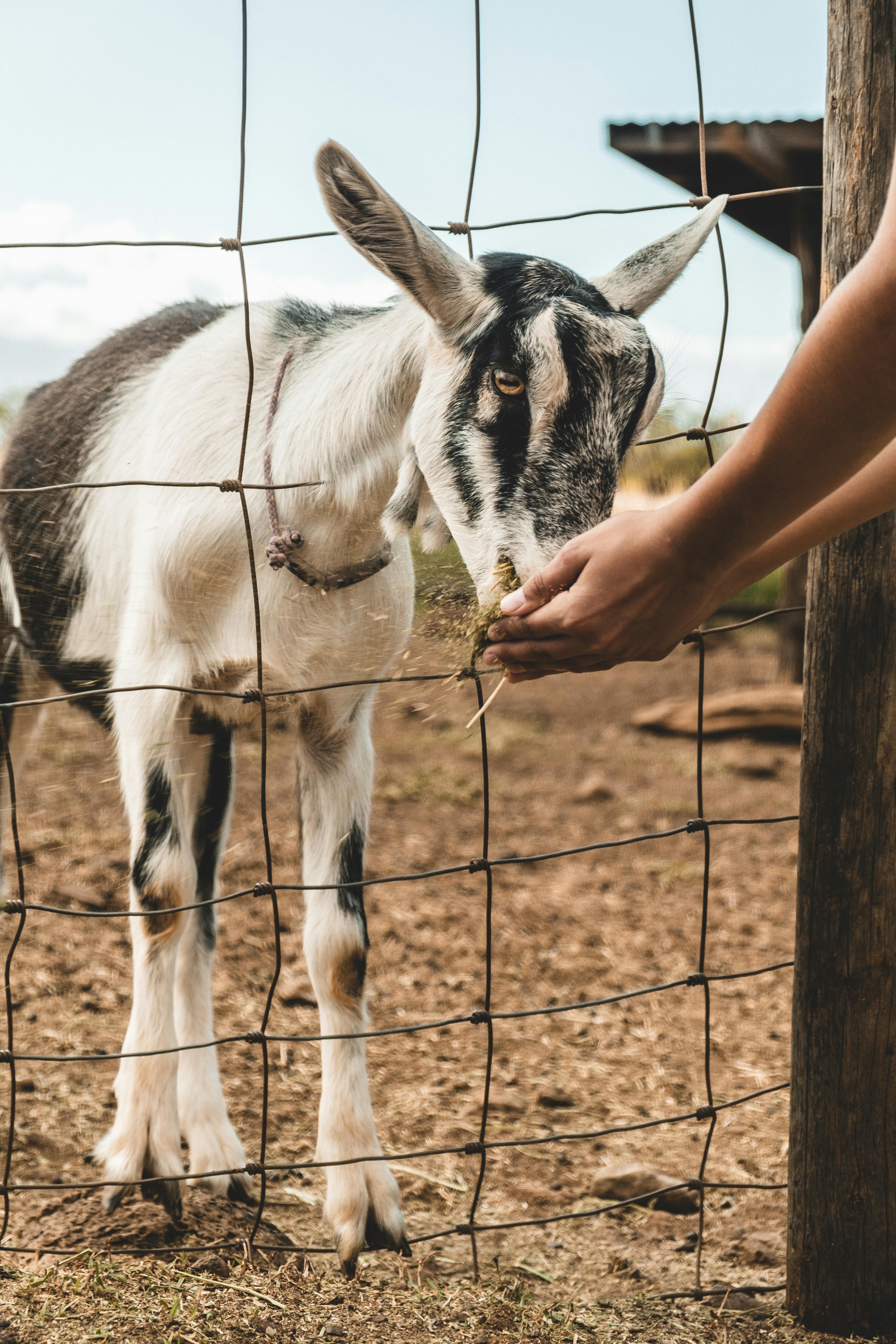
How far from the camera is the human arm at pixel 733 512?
1.28 m

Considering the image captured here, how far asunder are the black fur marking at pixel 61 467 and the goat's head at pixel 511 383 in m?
0.92

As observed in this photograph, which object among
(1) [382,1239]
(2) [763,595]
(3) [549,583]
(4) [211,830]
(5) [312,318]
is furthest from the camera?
(2) [763,595]

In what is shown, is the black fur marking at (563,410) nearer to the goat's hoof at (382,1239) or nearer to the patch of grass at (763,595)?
the goat's hoof at (382,1239)

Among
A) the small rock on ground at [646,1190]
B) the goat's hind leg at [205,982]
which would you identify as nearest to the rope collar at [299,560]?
the goat's hind leg at [205,982]

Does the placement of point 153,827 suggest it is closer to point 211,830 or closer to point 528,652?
point 211,830

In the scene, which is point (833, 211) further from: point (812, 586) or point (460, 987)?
point (460, 987)

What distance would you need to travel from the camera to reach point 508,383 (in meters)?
2.13

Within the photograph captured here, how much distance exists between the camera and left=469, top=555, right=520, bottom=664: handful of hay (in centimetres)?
195

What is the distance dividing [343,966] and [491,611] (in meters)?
1.07

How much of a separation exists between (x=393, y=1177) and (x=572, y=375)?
168cm

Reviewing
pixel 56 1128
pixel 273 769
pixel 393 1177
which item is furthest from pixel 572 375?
pixel 273 769

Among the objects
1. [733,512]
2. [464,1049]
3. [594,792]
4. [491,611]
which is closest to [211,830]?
[464,1049]

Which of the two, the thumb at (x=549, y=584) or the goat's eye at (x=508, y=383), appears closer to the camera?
the thumb at (x=549, y=584)

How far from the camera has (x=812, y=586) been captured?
206 cm
